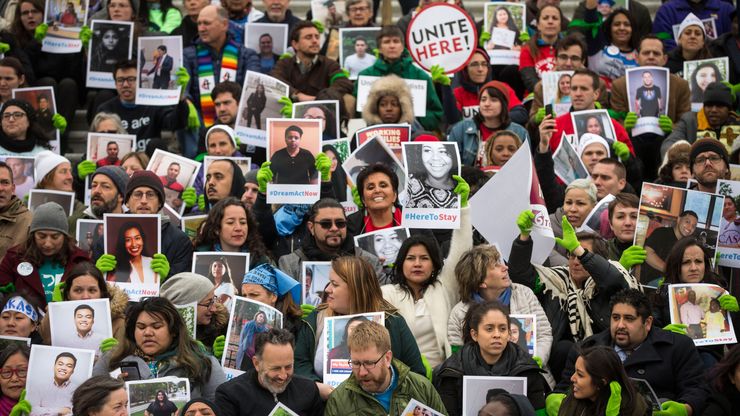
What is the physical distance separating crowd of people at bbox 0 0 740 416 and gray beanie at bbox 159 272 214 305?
0.05 feet

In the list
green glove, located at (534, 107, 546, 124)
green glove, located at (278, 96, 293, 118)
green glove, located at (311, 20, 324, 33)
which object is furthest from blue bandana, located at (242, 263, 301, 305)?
green glove, located at (311, 20, 324, 33)

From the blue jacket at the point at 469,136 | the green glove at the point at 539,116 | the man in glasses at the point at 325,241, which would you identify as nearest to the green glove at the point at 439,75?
the blue jacket at the point at 469,136

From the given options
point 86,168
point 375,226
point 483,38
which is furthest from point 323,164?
point 483,38

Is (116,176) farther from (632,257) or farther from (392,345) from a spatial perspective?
(632,257)

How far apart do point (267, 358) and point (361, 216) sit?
283 centimetres

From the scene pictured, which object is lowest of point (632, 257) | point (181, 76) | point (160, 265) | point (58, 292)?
point (58, 292)

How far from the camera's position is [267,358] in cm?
809

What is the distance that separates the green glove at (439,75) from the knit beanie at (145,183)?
3.52 meters

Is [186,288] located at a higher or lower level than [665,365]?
higher

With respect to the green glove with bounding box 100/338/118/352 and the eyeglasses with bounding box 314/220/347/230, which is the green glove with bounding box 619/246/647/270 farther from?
the green glove with bounding box 100/338/118/352

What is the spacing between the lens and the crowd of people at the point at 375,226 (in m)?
8.64

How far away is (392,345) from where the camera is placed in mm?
8641

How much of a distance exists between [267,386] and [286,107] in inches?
201

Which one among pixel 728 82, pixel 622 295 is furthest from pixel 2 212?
pixel 728 82
